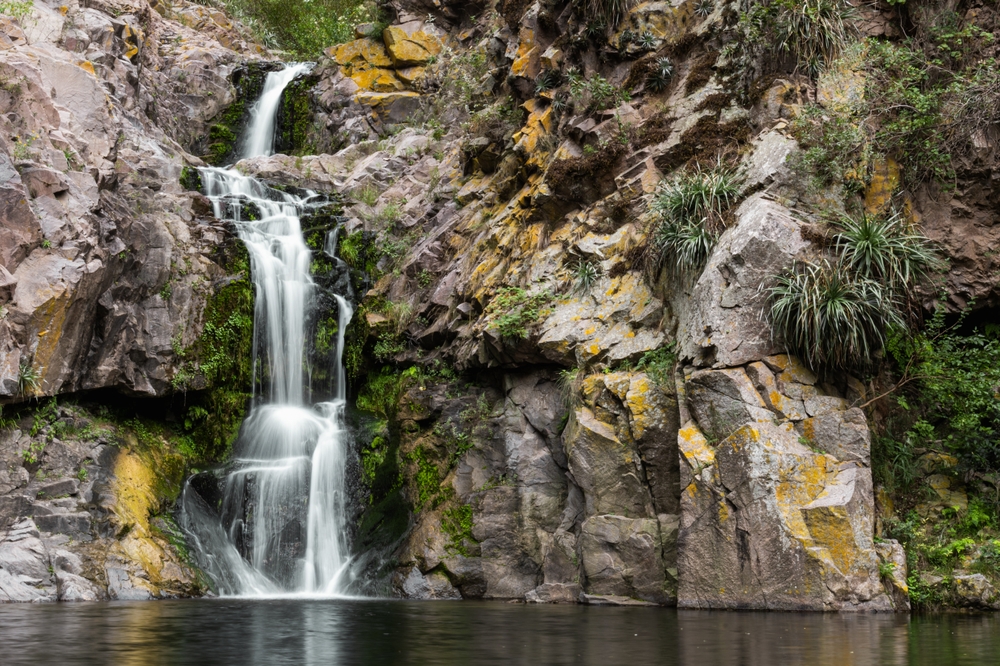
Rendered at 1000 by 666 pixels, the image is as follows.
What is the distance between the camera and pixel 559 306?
1723cm

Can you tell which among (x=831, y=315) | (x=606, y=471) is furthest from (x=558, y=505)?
(x=831, y=315)

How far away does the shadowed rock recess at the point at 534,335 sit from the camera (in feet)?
43.4

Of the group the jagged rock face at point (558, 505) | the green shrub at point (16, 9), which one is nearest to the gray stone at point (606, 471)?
the jagged rock face at point (558, 505)

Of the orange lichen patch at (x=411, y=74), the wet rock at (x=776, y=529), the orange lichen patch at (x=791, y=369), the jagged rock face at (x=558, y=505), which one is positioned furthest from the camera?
the orange lichen patch at (x=411, y=74)

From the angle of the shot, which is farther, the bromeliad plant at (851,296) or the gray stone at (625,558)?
the gray stone at (625,558)

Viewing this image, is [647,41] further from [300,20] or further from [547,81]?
[300,20]

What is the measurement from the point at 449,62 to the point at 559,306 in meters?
15.7

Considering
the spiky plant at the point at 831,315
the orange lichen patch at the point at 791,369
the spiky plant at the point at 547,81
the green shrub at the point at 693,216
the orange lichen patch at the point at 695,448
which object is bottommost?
the orange lichen patch at the point at 695,448

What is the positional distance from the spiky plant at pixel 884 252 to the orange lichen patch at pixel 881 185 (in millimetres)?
901

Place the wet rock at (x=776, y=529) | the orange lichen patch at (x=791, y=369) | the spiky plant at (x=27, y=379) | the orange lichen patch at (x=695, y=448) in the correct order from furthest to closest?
the spiky plant at (x=27, y=379) → the orange lichen patch at (x=791, y=369) → the orange lichen patch at (x=695, y=448) → the wet rock at (x=776, y=529)

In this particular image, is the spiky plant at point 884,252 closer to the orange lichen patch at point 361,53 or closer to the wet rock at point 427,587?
the wet rock at point 427,587

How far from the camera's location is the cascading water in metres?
16.8

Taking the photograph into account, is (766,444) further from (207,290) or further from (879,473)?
(207,290)

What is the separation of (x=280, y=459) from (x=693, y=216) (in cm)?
995
